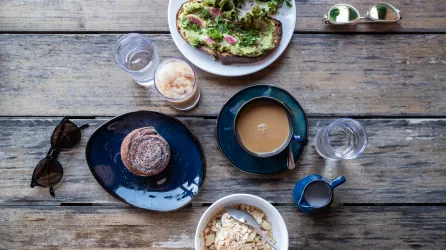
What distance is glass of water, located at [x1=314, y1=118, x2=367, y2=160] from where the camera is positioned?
151cm

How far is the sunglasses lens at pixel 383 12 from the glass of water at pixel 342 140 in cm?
A: 47

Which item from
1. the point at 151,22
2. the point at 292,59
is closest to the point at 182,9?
the point at 151,22

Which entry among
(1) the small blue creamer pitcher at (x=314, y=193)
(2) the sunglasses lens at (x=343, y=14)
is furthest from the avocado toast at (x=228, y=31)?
(1) the small blue creamer pitcher at (x=314, y=193)

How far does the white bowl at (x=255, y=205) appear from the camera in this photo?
1.45 metres

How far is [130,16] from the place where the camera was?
64.3 inches

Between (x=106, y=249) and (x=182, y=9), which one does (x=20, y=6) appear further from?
(x=106, y=249)

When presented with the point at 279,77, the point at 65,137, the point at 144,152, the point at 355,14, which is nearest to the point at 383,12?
the point at 355,14

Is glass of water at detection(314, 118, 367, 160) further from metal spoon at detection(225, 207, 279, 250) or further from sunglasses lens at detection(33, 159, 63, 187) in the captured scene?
sunglasses lens at detection(33, 159, 63, 187)

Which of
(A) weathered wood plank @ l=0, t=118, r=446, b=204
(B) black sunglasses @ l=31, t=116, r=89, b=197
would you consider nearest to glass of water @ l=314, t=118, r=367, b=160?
(A) weathered wood plank @ l=0, t=118, r=446, b=204

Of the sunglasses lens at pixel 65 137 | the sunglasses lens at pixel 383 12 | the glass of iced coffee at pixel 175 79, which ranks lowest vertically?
the sunglasses lens at pixel 65 137

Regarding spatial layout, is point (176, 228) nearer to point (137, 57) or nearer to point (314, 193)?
point (314, 193)

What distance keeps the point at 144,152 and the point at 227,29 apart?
1.93 feet

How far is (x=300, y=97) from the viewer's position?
1614 mm

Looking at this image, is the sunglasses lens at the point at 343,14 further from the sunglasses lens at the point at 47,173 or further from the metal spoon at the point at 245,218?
the sunglasses lens at the point at 47,173
